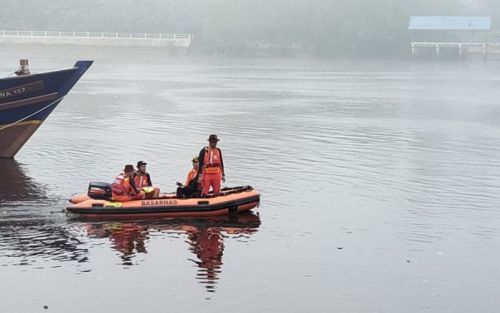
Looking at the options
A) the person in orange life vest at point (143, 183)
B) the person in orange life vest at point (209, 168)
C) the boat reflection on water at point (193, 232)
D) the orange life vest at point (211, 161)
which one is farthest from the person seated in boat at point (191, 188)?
the boat reflection on water at point (193, 232)

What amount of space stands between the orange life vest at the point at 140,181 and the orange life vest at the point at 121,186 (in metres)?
0.30

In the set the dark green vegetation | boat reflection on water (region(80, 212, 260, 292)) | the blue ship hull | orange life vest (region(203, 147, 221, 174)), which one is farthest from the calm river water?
the dark green vegetation

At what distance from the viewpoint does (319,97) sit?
223ft

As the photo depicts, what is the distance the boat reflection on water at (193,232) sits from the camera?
1995 cm

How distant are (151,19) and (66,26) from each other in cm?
1524

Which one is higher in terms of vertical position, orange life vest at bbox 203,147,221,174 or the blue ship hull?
the blue ship hull

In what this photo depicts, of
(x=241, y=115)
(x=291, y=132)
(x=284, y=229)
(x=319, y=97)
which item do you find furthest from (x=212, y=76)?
(x=284, y=229)

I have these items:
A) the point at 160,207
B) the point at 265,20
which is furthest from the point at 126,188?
the point at 265,20

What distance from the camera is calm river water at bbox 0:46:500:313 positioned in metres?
17.6

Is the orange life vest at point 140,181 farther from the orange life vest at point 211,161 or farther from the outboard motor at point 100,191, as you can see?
the orange life vest at point 211,161

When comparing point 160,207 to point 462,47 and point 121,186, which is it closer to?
point 121,186

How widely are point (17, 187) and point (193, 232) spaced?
859cm

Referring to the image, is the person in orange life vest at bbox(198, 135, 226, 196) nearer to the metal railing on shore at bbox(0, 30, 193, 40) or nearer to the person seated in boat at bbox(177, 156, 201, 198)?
the person seated in boat at bbox(177, 156, 201, 198)

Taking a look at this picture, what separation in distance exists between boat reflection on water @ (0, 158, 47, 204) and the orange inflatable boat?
3781 millimetres
